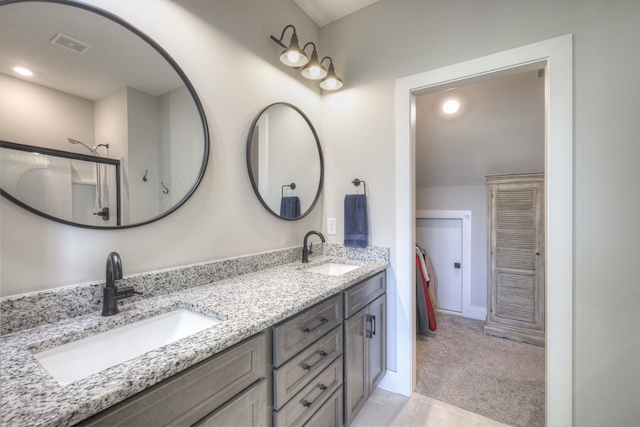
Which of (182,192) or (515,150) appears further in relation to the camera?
(515,150)

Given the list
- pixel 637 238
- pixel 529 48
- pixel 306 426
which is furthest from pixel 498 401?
pixel 529 48

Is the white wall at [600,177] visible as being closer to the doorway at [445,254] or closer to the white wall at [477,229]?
the white wall at [477,229]

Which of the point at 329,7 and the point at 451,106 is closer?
the point at 329,7

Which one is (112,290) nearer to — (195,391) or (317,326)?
(195,391)

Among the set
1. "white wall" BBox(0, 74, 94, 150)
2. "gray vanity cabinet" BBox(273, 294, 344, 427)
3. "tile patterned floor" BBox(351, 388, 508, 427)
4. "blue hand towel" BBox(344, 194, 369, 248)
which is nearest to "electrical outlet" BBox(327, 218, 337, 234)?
"blue hand towel" BBox(344, 194, 369, 248)

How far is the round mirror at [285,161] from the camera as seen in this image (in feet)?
5.45

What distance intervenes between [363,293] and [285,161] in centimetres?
102

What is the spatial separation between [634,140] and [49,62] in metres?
2.45

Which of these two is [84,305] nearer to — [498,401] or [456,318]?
[498,401]

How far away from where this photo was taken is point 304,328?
3.72ft

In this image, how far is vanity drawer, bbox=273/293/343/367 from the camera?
101 centimetres

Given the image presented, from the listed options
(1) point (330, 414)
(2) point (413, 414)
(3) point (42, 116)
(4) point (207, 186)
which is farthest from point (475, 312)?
(3) point (42, 116)

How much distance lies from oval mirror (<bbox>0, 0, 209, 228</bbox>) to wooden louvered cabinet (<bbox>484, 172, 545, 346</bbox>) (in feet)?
8.92

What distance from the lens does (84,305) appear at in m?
0.97
